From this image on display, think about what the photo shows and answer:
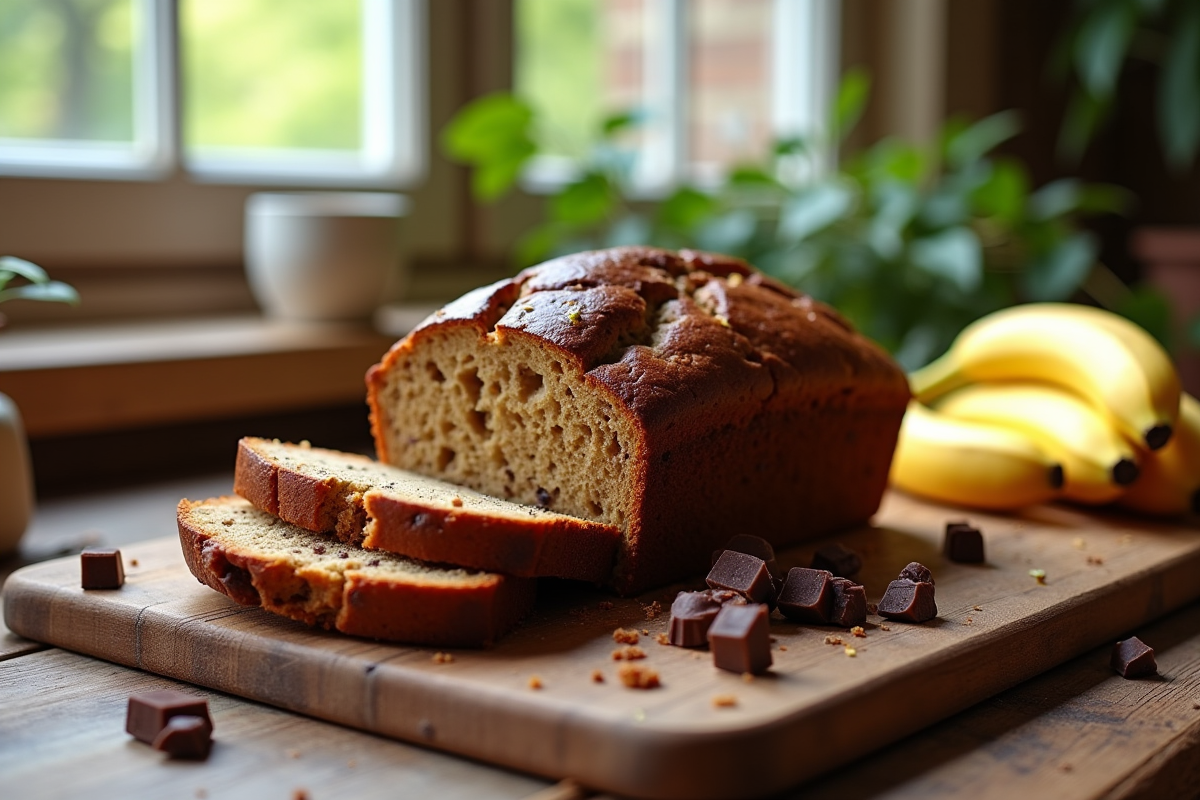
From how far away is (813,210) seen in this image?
9.82 ft

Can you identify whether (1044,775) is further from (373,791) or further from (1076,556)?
(1076,556)

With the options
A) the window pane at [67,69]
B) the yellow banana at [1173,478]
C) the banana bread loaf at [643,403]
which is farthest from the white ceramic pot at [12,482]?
the yellow banana at [1173,478]

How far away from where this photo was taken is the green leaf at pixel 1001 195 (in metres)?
3.18

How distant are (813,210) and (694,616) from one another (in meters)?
1.90

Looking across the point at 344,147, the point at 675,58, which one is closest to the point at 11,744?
the point at 344,147

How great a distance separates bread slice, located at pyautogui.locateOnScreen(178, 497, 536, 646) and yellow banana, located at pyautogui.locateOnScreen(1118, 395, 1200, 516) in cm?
112

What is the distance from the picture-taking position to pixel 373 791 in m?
1.04

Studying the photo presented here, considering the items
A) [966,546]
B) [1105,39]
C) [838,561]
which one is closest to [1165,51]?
[1105,39]

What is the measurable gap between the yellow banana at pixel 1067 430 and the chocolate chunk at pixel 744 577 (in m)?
0.79

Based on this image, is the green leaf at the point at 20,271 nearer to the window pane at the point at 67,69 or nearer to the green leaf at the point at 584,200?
the window pane at the point at 67,69

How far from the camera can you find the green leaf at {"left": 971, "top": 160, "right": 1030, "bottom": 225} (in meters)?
3.18

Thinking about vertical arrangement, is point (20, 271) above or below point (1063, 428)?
above

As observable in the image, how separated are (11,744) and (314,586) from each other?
0.31 m

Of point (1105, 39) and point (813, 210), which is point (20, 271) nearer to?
point (813, 210)
